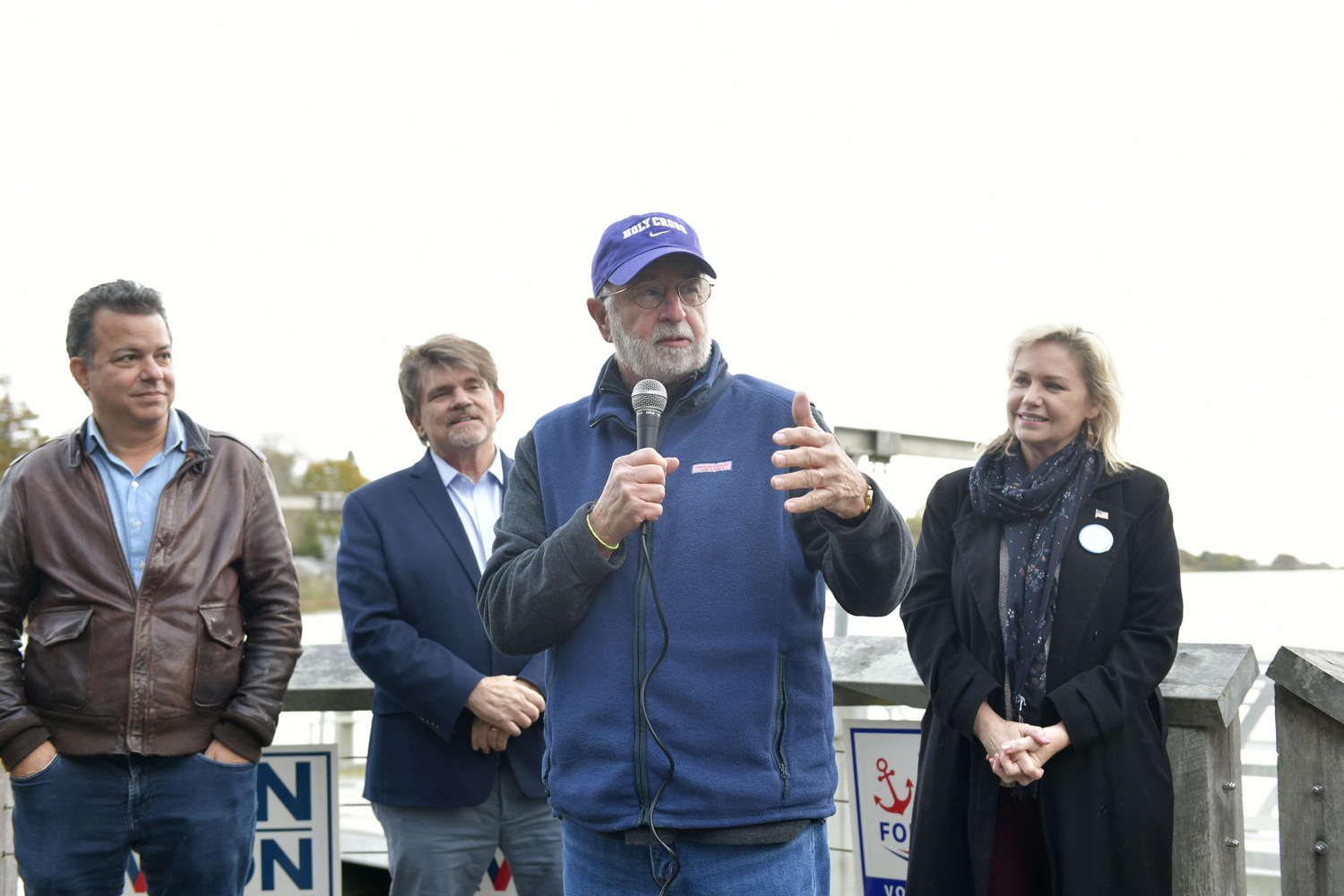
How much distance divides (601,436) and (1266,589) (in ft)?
24.0

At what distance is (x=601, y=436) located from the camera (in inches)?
83.9

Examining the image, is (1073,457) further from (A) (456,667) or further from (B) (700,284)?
(A) (456,667)

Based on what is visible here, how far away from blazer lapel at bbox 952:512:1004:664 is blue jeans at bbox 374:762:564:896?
4.37 feet

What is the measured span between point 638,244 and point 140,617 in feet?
5.64

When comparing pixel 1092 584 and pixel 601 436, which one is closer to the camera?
pixel 601 436

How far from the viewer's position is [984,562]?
2682mm

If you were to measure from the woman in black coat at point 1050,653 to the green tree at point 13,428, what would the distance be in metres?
23.4

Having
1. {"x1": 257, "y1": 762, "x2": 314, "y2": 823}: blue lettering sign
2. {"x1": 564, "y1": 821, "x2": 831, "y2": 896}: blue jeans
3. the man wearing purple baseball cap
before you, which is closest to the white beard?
the man wearing purple baseball cap

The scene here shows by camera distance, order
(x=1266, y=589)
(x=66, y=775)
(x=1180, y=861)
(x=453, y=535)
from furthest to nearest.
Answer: (x=1266, y=589) < (x=453, y=535) < (x=66, y=775) < (x=1180, y=861)

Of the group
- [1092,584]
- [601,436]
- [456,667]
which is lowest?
[456,667]

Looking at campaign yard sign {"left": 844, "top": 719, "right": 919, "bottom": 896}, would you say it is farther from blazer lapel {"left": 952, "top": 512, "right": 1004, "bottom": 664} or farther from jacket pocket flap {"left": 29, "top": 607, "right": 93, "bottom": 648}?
jacket pocket flap {"left": 29, "top": 607, "right": 93, "bottom": 648}

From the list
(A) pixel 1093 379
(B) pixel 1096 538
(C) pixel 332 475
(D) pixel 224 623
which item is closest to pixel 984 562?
(B) pixel 1096 538

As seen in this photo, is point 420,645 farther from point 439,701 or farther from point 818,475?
point 818,475

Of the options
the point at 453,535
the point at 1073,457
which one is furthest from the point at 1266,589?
the point at 453,535
